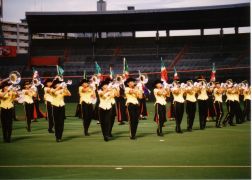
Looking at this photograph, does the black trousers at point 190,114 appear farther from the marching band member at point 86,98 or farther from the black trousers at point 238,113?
the marching band member at point 86,98

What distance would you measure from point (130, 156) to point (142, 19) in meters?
35.6

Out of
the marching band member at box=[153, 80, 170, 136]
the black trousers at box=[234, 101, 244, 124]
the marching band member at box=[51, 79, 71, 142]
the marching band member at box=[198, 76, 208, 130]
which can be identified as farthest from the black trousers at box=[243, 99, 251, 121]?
the marching band member at box=[51, 79, 71, 142]

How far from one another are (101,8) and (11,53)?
11036 mm

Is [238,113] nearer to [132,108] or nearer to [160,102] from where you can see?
[160,102]

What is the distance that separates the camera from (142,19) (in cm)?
4550

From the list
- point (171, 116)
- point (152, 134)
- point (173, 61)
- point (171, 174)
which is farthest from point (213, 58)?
point (171, 174)

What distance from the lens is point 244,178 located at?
806 cm

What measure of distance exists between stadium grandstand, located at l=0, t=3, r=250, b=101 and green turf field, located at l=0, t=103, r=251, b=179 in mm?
26455


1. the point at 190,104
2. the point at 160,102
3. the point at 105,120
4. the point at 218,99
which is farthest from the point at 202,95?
the point at 105,120

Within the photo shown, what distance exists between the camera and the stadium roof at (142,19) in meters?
43.2

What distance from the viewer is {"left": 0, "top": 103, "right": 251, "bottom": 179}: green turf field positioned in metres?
8.76

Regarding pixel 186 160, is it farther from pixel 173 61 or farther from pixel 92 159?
pixel 173 61

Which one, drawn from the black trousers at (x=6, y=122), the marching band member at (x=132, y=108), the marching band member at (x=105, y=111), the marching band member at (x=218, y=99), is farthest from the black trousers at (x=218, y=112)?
the black trousers at (x=6, y=122)

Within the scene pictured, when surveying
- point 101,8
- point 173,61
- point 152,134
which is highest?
point 101,8
